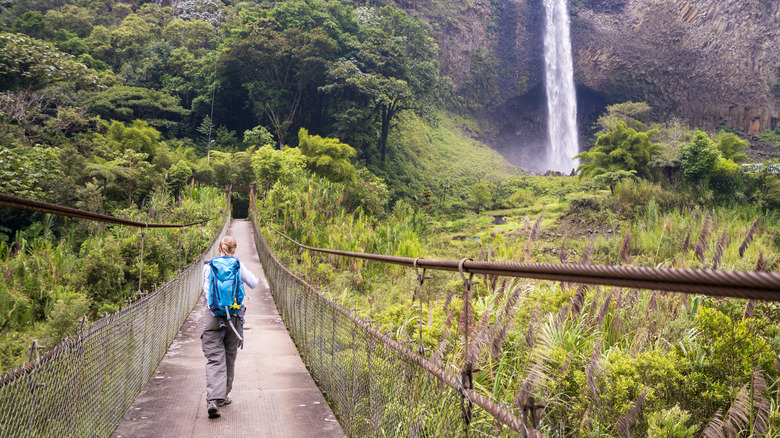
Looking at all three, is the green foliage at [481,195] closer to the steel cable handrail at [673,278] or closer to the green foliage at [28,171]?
the green foliage at [28,171]

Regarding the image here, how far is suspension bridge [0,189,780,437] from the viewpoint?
130 cm

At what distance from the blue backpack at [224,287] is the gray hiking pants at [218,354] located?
0.10m

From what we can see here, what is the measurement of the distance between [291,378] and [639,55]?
2049 inches

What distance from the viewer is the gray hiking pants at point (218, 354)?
3779 millimetres

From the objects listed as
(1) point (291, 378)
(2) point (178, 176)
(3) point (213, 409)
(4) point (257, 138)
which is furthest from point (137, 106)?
(3) point (213, 409)

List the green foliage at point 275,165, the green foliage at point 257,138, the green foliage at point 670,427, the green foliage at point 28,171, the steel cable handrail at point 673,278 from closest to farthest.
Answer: the steel cable handrail at point 673,278, the green foliage at point 670,427, the green foliage at point 28,171, the green foliage at point 275,165, the green foliage at point 257,138

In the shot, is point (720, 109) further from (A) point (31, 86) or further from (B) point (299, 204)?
(A) point (31, 86)

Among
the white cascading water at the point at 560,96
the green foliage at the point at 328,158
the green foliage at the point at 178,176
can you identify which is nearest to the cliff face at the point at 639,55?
the white cascading water at the point at 560,96

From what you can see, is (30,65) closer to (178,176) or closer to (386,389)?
(178,176)

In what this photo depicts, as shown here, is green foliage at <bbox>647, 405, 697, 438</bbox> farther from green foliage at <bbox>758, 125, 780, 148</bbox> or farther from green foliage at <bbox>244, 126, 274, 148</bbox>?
green foliage at <bbox>758, 125, 780, 148</bbox>

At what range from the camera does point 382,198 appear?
25312 millimetres

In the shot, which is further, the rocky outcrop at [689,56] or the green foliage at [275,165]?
the rocky outcrop at [689,56]

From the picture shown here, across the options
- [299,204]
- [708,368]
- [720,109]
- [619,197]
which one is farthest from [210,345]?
[720,109]

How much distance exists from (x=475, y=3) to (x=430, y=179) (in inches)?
988
